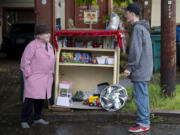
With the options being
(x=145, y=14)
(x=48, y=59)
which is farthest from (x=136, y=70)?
(x=145, y=14)

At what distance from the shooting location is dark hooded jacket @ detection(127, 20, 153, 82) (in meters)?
4.70

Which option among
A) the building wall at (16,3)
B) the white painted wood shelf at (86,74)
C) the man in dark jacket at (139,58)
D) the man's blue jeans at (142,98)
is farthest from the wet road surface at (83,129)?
the building wall at (16,3)

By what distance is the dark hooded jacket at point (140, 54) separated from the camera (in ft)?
15.4

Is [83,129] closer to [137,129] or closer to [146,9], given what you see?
[137,129]

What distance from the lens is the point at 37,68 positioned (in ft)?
16.8

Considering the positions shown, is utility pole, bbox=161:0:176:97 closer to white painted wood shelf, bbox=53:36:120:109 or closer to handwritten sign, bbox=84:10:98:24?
white painted wood shelf, bbox=53:36:120:109

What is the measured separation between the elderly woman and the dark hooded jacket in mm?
1301

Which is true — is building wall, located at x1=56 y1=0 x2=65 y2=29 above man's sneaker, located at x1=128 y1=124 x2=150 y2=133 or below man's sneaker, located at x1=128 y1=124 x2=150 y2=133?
above

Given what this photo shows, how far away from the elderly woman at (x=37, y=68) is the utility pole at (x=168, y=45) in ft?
6.99

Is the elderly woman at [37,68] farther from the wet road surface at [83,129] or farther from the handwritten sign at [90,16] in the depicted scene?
the handwritten sign at [90,16]

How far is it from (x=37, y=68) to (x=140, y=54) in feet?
5.17

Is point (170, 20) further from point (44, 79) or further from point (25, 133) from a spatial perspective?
point (25, 133)

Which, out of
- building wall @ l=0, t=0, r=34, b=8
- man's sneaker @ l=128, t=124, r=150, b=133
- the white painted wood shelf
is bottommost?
man's sneaker @ l=128, t=124, r=150, b=133

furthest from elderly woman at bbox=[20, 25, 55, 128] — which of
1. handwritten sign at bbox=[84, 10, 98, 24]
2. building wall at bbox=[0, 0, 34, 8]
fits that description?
building wall at bbox=[0, 0, 34, 8]
